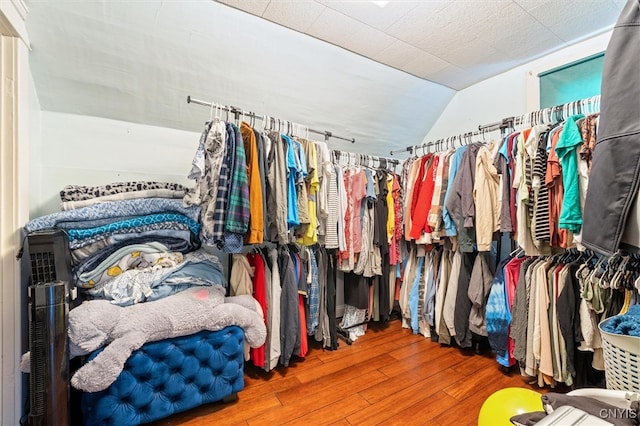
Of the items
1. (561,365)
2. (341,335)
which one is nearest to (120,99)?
(341,335)

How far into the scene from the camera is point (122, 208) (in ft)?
4.84

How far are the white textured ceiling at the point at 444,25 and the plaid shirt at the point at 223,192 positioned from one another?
31.6 inches

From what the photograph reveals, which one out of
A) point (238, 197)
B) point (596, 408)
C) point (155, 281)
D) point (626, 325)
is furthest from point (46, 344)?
point (626, 325)

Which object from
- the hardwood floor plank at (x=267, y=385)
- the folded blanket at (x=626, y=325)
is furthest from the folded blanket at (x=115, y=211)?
the folded blanket at (x=626, y=325)

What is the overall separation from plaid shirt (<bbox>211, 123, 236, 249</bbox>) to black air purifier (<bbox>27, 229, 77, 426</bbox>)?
66 cm

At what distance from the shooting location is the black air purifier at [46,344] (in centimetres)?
101

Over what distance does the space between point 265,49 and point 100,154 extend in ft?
4.35

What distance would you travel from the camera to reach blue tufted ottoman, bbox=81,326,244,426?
3.81 feet

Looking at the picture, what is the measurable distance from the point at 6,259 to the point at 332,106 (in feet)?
7.22

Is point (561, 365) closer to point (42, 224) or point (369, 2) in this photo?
point (369, 2)

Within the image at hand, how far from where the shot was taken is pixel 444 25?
1735 millimetres

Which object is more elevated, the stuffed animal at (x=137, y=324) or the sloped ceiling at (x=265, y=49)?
the sloped ceiling at (x=265, y=49)

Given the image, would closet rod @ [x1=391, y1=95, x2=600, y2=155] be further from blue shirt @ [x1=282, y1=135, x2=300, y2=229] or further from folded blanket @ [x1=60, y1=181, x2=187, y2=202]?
folded blanket @ [x1=60, y1=181, x2=187, y2=202]

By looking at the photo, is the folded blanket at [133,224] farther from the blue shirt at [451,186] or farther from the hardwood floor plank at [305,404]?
the blue shirt at [451,186]
